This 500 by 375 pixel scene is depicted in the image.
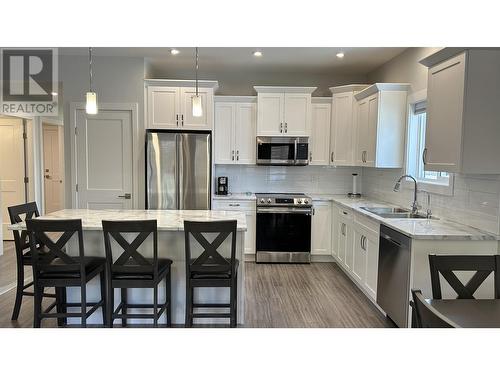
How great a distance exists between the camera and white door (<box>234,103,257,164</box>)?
5.09 meters

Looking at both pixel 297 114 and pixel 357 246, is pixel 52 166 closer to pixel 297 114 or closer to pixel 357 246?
pixel 297 114

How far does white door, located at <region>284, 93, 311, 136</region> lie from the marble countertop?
7.31 feet

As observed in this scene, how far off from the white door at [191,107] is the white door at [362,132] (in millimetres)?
2088

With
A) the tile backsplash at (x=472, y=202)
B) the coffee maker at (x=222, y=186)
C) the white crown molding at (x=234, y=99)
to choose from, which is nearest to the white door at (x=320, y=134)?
the white crown molding at (x=234, y=99)

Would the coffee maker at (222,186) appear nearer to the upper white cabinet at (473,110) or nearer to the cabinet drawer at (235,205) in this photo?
the cabinet drawer at (235,205)

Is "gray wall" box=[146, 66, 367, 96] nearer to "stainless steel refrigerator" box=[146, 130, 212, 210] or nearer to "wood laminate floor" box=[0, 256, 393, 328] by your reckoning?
"stainless steel refrigerator" box=[146, 130, 212, 210]

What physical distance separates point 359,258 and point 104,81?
13.3 ft

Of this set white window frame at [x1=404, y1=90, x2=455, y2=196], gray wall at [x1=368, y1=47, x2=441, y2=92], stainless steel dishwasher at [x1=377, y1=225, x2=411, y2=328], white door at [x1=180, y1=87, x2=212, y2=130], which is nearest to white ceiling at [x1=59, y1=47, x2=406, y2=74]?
gray wall at [x1=368, y1=47, x2=441, y2=92]

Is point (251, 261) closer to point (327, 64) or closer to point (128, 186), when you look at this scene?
point (128, 186)

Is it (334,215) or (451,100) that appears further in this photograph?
(334,215)

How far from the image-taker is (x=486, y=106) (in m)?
2.37
